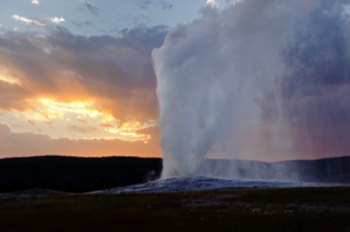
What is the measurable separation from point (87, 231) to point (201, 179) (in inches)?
2903

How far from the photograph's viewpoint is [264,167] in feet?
503

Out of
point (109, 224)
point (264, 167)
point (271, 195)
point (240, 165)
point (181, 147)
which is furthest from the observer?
point (264, 167)

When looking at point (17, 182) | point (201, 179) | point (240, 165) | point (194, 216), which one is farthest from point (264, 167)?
point (194, 216)

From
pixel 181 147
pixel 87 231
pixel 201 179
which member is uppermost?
pixel 181 147

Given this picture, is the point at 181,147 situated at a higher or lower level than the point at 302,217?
higher

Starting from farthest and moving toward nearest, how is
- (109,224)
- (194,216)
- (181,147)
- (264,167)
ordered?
(264,167), (181,147), (194,216), (109,224)

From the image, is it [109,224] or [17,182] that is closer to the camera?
[109,224]

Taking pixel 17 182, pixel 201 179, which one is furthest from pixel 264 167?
pixel 17 182

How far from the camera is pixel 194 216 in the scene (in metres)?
37.2

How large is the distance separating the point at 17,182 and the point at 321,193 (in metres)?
133

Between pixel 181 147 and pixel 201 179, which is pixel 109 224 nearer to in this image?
pixel 201 179

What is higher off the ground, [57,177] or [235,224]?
[57,177]

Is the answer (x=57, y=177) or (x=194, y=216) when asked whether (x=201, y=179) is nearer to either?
(x=194, y=216)

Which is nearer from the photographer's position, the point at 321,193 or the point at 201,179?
the point at 321,193
